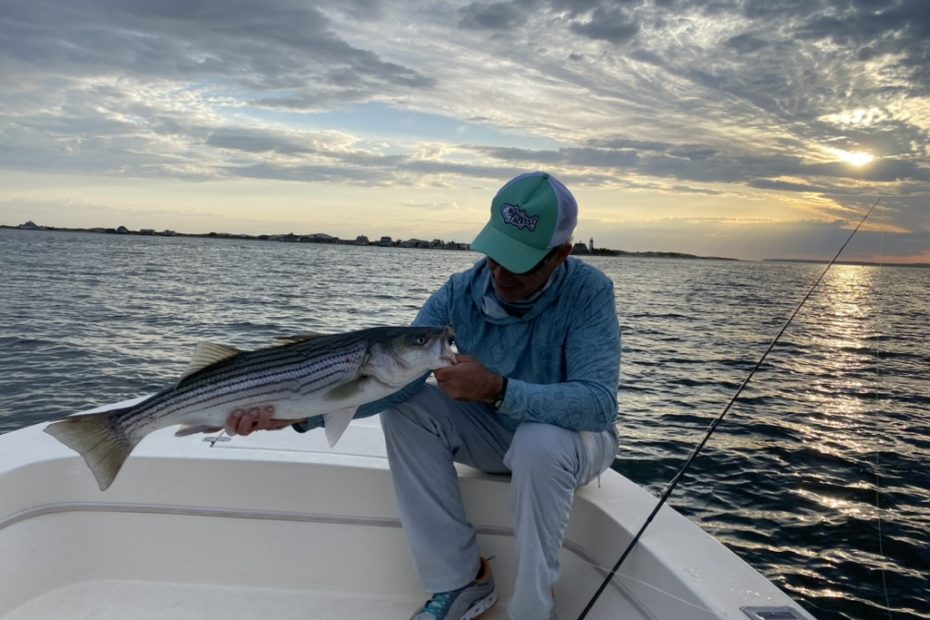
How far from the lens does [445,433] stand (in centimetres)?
325

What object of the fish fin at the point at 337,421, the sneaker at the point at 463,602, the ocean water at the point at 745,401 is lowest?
the ocean water at the point at 745,401

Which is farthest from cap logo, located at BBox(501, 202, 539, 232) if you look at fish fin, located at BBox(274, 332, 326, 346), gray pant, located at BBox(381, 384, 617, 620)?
fish fin, located at BBox(274, 332, 326, 346)

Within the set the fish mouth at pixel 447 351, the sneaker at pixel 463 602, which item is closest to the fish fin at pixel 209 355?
the fish mouth at pixel 447 351

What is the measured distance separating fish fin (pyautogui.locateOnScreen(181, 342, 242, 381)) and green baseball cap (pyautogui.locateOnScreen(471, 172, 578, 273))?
3.65ft

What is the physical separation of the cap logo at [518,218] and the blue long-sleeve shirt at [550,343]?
340 mm

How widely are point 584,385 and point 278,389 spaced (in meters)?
1.21

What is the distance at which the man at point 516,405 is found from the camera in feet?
8.95

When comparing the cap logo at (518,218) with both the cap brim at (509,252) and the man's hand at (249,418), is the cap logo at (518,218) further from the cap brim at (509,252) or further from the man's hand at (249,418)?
the man's hand at (249,418)

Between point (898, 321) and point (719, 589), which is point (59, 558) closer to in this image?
point (719, 589)

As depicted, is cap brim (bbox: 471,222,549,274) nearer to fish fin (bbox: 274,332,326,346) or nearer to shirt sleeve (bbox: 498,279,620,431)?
shirt sleeve (bbox: 498,279,620,431)

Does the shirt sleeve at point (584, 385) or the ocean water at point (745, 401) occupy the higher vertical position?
the shirt sleeve at point (584, 385)

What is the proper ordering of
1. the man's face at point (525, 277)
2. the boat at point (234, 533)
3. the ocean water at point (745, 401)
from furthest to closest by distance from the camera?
the ocean water at point (745, 401) → the boat at point (234, 533) → the man's face at point (525, 277)

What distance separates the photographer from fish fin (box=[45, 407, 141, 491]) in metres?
2.76

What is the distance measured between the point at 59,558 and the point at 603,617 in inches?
98.5
